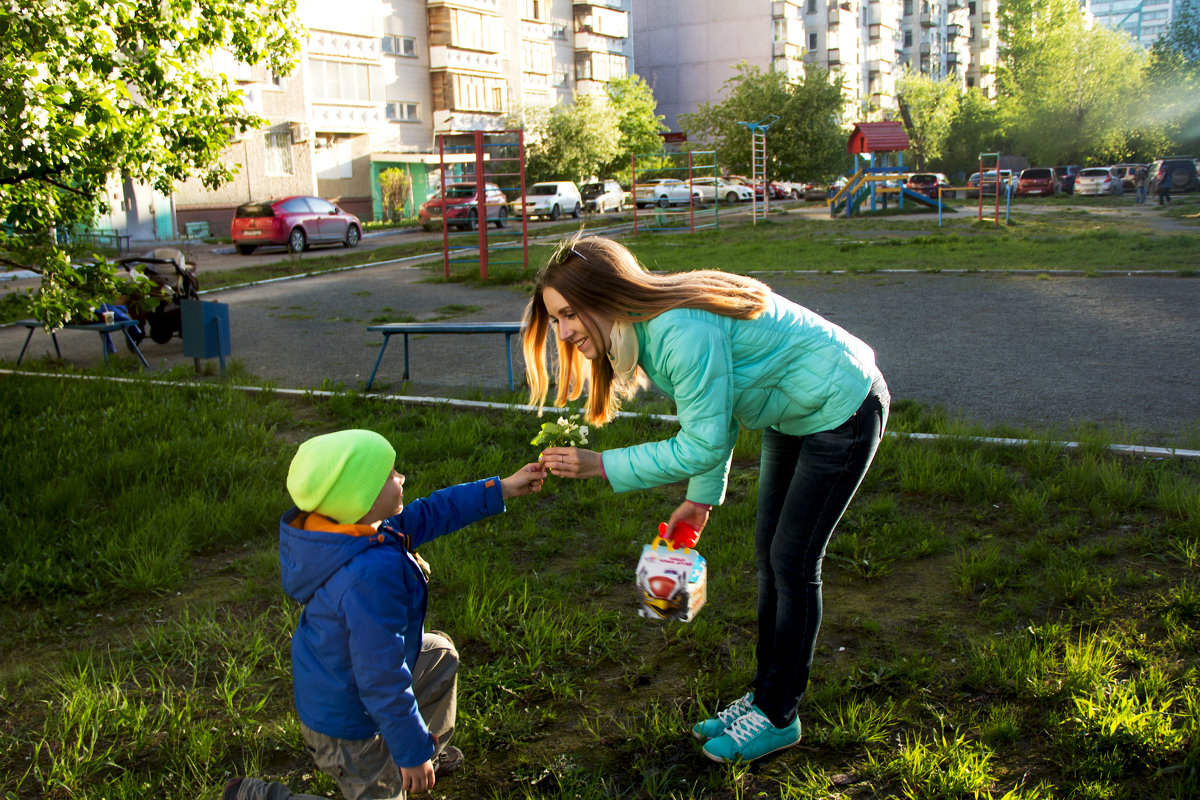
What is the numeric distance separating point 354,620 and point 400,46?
164 feet

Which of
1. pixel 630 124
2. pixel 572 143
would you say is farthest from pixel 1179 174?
pixel 630 124

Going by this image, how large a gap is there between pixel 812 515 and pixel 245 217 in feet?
80.4

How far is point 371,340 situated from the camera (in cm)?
1066

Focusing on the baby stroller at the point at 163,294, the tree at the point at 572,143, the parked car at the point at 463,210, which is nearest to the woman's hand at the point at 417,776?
the baby stroller at the point at 163,294

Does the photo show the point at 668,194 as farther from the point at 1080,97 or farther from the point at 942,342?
the point at 942,342

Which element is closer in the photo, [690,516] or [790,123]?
[690,516]

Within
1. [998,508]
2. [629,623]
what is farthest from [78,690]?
[998,508]

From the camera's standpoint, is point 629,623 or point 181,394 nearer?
point 629,623

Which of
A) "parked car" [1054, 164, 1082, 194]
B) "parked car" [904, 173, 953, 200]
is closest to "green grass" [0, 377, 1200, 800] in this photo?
"parked car" [904, 173, 953, 200]

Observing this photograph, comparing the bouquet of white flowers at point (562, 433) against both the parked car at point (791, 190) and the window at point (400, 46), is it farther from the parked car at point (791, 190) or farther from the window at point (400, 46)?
the parked car at point (791, 190)

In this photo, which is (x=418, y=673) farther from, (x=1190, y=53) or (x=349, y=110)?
(x=1190, y=53)

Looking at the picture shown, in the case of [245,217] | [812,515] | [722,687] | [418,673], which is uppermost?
[245,217]

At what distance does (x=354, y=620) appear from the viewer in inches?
89.9

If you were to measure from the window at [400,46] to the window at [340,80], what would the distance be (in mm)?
3439
